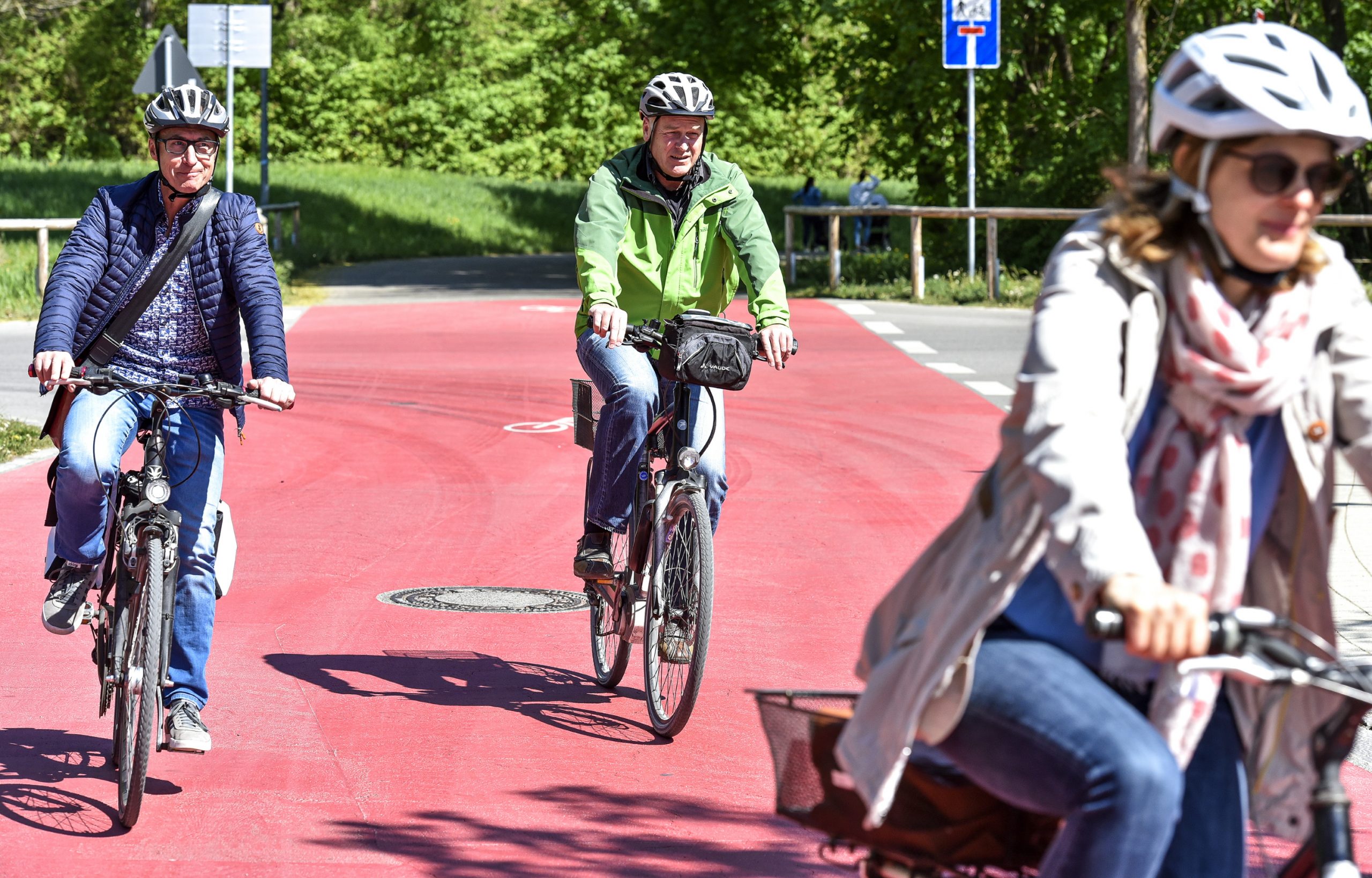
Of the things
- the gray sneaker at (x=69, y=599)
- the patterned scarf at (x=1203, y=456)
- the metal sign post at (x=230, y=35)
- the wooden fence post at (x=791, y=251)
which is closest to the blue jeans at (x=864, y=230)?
the wooden fence post at (x=791, y=251)

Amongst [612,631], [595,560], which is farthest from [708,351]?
[612,631]

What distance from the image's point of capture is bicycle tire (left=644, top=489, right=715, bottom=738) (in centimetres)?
539

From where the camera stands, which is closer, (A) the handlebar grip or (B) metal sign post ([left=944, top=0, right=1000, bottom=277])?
(A) the handlebar grip

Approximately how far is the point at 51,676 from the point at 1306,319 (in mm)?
4723

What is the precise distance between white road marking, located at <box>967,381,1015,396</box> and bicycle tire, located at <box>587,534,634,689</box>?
8171 millimetres

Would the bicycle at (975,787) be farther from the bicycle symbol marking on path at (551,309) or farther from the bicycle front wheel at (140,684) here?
the bicycle symbol marking on path at (551,309)

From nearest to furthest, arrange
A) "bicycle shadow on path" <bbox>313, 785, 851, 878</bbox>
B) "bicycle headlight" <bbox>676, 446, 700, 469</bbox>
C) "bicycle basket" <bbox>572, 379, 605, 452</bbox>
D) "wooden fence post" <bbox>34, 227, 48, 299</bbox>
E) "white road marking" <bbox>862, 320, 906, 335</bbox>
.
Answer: "bicycle shadow on path" <bbox>313, 785, 851, 878</bbox> → "bicycle headlight" <bbox>676, 446, 700, 469</bbox> → "bicycle basket" <bbox>572, 379, 605, 452</bbox> → "white road marking" <bbox>862, 320, 906, 335</bbox> → "wooden fence post" <bbox>34, 227, 48, 299</bbox>

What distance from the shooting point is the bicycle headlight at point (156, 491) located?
4793mm

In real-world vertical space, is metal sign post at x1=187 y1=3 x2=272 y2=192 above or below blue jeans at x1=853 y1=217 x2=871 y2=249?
above

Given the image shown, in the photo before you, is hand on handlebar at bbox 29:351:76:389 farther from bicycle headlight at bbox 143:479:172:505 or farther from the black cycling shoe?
the black cycling shoe

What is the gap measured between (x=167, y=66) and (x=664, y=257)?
13768 millimetres

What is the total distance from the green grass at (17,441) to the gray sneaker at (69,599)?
594 centimetres

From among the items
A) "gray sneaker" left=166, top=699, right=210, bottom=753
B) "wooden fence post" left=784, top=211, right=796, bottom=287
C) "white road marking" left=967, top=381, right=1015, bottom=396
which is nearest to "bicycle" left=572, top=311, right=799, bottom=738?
"gray sneaker" left=166, top=699, right=210, bottom=753

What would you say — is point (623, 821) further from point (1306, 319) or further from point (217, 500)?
point (1306, 319)
